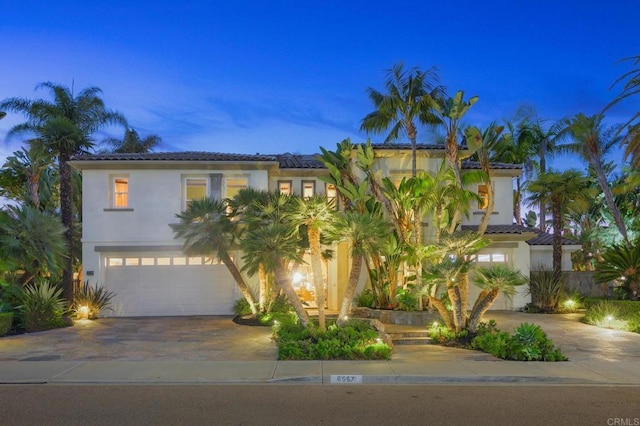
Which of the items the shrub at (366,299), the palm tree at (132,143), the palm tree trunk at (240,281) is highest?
the palm tree at (132,143)

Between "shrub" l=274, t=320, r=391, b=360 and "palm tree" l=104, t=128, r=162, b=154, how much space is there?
25897 mm

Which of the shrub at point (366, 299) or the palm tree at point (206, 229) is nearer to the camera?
the palm tree at point (206, 229)

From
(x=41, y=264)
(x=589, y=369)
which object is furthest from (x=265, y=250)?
(x=41, y=264)

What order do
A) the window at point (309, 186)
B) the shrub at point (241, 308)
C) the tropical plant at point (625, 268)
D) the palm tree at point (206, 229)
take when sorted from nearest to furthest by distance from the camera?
the palm tree at point (206, 229) → the tropical plant at point (625, 268) → the shrub at point (241, 308) → the window at point (309, 186)

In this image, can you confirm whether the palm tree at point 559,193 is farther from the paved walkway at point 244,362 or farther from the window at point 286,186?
the window at point 286,186

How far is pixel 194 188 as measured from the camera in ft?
63.6

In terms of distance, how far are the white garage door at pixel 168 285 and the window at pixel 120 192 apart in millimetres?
1905

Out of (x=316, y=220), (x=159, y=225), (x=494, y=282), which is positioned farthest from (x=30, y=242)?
(x=494, y=282)

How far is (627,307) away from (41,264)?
17.8 m

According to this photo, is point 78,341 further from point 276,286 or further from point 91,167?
point 91,167

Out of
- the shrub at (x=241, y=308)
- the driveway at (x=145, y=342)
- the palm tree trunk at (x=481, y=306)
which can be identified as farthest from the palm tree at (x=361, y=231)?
the shrub at (x=241, y=308)

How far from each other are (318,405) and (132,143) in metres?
30.0

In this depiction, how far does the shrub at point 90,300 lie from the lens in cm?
1711

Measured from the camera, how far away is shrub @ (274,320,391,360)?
10844 mm
